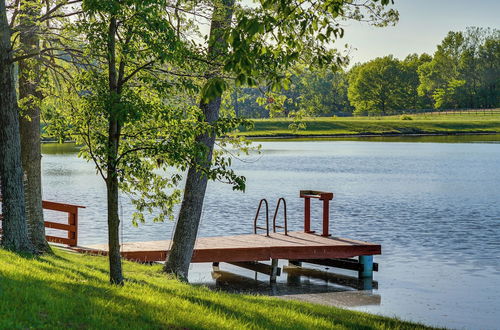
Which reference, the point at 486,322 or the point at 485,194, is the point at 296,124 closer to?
the point at 486,322

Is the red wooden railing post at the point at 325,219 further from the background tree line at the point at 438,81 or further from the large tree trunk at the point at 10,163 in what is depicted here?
the background tree line at the point at 438,81

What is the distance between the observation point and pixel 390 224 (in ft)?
88.4

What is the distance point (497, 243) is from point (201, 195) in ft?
38.5

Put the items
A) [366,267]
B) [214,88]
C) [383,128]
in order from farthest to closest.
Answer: [383,128], [366,267], [214,88]

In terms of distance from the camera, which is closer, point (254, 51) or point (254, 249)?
point (254, 51)

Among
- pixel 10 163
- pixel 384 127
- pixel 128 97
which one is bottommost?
pixel 384 127

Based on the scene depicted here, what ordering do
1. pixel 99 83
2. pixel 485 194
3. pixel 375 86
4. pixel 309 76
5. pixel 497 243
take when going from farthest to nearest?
pixel 375 86, pixel 485 194, pixel 497 243, pixel 309 76, pixel 99 83

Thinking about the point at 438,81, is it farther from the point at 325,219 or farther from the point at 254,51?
the point at 254,51

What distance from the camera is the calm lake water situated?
16.4 m

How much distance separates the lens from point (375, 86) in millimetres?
143875

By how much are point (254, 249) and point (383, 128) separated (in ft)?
340

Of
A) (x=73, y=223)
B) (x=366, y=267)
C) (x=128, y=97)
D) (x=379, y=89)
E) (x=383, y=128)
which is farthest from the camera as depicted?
(x=379, y=89)

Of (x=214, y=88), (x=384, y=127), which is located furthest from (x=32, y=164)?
(x=384, y=127)

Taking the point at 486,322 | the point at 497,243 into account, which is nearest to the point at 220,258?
the point at 486,322
